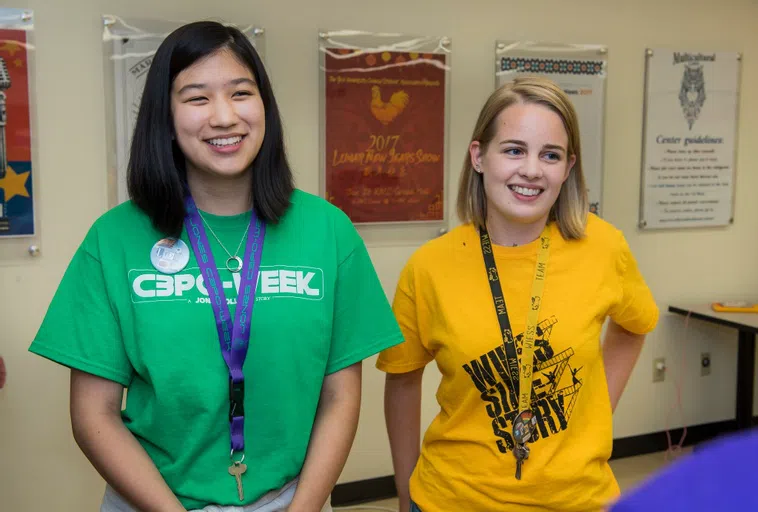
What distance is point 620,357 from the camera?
184 centimetres

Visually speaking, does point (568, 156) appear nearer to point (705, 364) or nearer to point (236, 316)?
point (236, 316)

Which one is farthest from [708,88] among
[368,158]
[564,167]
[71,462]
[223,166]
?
[71,462]

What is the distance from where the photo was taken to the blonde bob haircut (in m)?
1.55

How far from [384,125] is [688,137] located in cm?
165

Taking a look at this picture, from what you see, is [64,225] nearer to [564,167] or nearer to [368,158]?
[368,158]

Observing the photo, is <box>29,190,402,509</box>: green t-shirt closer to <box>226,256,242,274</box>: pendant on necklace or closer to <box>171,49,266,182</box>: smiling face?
<box>226,256,242,274</box>: pendant on necklace

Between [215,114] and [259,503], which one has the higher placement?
[215,114]

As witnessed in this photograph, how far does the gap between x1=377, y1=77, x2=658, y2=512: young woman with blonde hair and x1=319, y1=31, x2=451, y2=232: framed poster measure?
1482 millimetres

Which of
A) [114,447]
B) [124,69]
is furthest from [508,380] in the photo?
[124,69]

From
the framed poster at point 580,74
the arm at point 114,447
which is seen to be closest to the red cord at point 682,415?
the framed poster at point 580,74

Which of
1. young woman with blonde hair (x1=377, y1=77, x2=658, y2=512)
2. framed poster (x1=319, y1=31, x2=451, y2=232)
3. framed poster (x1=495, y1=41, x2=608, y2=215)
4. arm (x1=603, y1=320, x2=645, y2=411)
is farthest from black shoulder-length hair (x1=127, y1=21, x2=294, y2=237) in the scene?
framed poster (x1=495, y1=41, x2=608, y2=215)

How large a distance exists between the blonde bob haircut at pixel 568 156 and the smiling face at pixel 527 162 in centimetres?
2

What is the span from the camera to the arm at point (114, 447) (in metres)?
1.31

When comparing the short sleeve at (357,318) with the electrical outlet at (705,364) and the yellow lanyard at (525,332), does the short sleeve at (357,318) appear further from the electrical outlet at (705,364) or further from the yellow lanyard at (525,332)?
the electrical outlet at (705,364)
